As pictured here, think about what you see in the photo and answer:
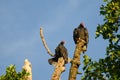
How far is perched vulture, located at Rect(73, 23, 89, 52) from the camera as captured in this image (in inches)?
975

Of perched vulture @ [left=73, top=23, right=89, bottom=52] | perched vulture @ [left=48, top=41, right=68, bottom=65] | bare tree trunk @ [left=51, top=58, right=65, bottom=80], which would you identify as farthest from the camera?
perched vulture @ [left=48, top=41, right=68, bottom=65]

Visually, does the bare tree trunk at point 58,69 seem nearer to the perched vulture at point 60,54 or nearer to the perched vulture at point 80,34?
the perched vulture at point 60,54

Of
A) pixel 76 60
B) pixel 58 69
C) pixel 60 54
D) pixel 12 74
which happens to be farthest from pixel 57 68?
pixel 12 74

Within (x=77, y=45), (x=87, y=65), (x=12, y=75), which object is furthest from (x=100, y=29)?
(x=12, y=75)

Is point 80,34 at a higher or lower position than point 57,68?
higher

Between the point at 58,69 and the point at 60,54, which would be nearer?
the point at 58,69

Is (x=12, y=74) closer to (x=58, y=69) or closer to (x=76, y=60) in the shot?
(x=76, y=60)

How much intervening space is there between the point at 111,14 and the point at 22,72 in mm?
5379

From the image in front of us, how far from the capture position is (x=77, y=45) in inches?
912

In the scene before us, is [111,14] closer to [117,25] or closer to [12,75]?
[117,25]

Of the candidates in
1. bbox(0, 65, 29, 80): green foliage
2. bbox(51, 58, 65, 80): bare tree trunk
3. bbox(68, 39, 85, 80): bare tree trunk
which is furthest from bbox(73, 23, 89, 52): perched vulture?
bbox(0, 65, 29, 80): green foliage

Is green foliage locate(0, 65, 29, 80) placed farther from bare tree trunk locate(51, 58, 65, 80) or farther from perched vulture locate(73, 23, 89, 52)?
perched vulture locate(73, 23, 89, 52)

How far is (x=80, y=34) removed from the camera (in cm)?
2497

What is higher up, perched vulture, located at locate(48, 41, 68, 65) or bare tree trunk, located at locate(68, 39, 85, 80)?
perched vulture, located at locate(48, 41, 68, 65)
